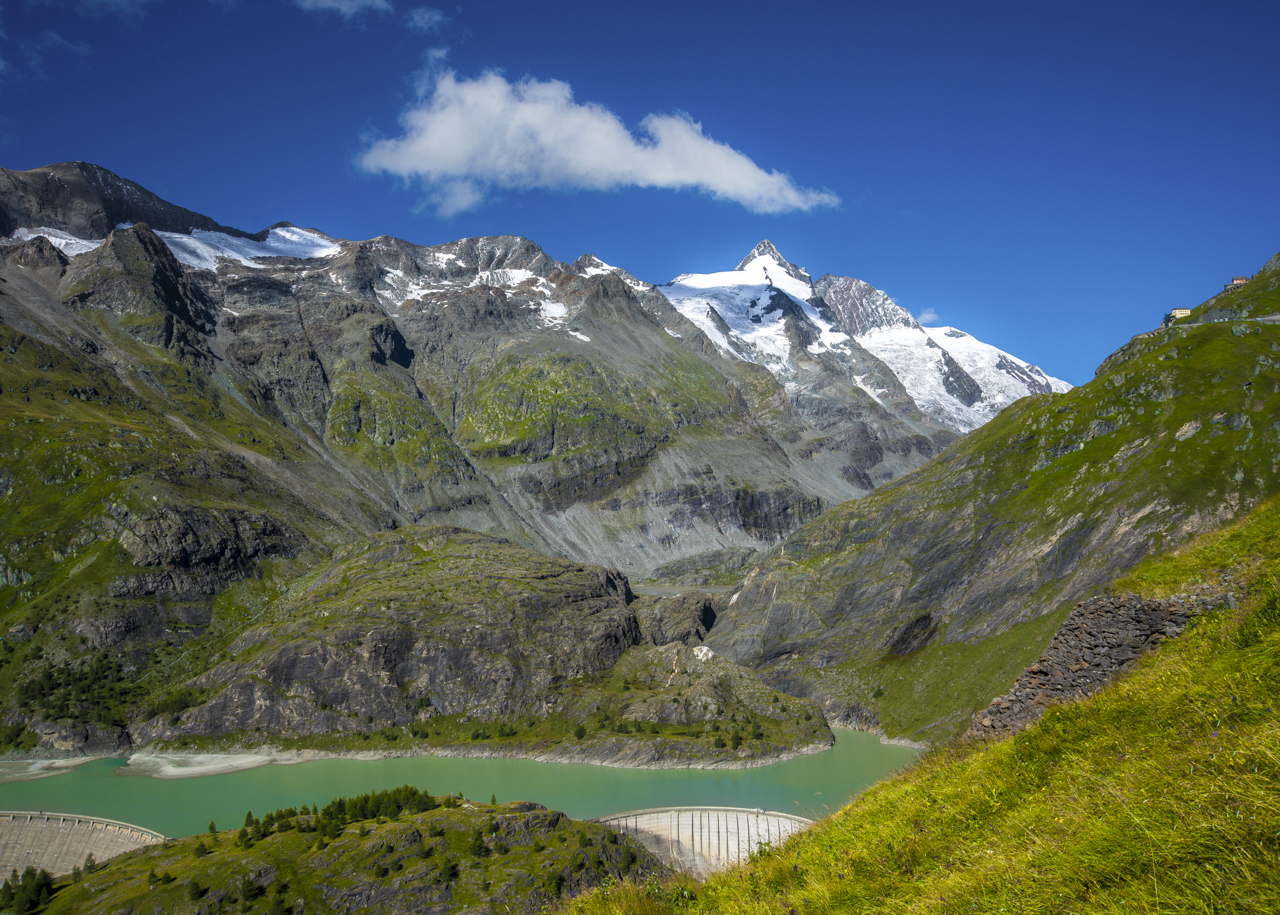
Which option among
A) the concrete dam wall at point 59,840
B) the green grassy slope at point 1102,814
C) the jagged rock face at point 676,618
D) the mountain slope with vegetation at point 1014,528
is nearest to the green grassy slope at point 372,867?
the concrete dam wall at point 59,840

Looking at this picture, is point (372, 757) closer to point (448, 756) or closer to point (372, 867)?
point (448, 756)

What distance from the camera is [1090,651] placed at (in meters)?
18.0

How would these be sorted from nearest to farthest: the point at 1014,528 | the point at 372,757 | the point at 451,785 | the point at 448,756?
the point at 451,785 → the point at 1014,528 → the point at 372,757 → the point at 448,756

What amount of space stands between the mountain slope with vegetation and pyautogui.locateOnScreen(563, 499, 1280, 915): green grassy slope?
81.6 m

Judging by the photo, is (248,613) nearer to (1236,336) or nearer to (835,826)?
(835,826)

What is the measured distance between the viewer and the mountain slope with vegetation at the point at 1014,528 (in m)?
91.4

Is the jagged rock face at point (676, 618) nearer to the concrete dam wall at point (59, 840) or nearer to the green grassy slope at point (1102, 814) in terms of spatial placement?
the concrete dam wall at point (59, 840)

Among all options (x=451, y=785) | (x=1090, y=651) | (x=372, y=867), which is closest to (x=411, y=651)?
Answer: (x=451, y=785)

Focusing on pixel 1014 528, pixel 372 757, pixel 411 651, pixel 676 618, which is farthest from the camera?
pixel 676 618

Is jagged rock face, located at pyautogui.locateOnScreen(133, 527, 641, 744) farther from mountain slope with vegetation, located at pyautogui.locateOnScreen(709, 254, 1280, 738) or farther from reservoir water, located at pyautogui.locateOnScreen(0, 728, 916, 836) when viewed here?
mountain slope with vegetation, located at pyautogui.locateOnScreen(709, 254, 1280, 738)

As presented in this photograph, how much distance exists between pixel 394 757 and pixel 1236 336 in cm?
13781

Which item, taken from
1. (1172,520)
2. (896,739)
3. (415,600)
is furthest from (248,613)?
(1172,520)

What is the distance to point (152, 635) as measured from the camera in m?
147

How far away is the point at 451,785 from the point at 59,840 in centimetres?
4407
